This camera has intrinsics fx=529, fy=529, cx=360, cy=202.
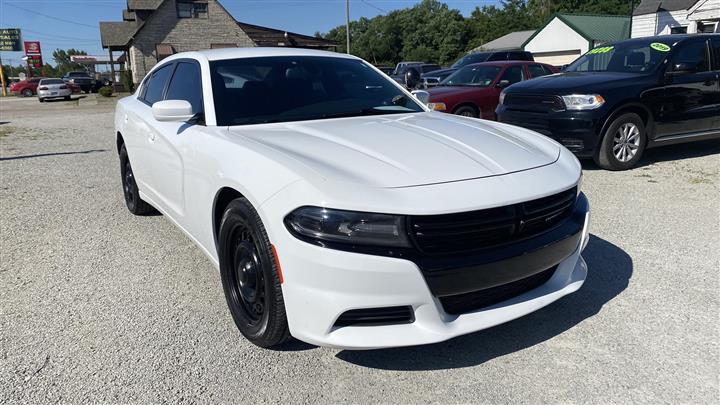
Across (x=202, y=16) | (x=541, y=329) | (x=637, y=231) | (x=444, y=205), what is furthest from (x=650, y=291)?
(x=202, y=16)

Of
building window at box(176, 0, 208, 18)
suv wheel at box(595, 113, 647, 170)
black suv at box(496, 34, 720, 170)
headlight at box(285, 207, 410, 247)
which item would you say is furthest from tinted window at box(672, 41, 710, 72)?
building window at box(176, 0, 208, 18)

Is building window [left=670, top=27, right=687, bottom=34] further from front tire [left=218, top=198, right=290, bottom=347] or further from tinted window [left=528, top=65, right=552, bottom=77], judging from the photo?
front tire [left=218, top=198, right=290, bottom=347]

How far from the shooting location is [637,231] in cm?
450

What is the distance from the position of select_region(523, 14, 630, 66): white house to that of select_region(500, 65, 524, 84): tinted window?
28.7m

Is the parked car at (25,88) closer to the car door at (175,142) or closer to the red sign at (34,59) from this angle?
the red sign at (34,59)

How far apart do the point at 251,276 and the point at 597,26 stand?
40922mm

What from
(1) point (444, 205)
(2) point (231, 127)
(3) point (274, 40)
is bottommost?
(1) point (444, 205)

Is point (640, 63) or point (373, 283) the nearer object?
point (373, 283)

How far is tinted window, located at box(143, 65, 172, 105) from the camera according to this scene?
14.6ft

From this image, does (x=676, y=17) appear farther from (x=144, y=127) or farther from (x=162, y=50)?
(x=162, y=50)

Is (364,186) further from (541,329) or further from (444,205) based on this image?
(541,329)

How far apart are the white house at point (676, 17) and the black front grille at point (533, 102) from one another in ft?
59.2

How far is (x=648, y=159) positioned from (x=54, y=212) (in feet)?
25.2

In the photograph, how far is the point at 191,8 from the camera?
34688 mm
